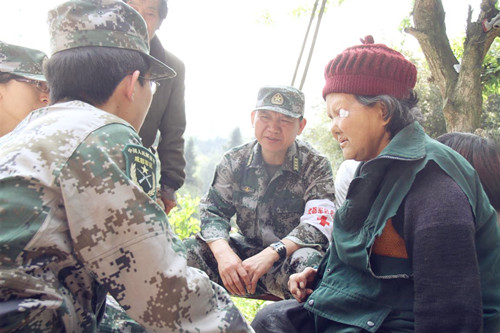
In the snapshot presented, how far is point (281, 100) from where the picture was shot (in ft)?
10.0

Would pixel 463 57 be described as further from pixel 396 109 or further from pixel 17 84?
pixel 17 84

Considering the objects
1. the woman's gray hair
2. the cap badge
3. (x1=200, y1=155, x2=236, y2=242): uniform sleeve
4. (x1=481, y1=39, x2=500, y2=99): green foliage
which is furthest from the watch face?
(x1=481, y1=39, x2=500, y2=99): green foliage

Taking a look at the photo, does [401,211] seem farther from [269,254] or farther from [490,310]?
Answer: [269,254]

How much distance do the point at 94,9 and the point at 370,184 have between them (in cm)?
126

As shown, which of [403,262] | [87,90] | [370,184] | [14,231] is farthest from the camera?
[370,184]

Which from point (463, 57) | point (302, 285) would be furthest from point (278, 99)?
point (463, 57)

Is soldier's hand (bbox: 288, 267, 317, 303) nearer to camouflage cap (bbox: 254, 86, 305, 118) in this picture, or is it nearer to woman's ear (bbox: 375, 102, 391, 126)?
woman's ear (bbox: 375, 102, 391, 126)

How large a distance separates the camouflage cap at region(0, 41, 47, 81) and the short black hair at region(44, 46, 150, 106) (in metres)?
1.08

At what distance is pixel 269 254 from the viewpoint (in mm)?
2688

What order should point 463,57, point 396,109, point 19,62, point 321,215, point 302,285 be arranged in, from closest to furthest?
point 396,109 < point 302,285 < point 19,62 < point 321,215 < point 463,57

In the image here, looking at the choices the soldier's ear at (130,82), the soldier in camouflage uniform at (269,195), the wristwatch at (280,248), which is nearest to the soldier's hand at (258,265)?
the wristwatch at (280,248)

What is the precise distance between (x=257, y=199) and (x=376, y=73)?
5.06 feet

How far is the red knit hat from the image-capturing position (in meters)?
1.78

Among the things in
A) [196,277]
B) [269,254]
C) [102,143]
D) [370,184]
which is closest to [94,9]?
[102,143]
